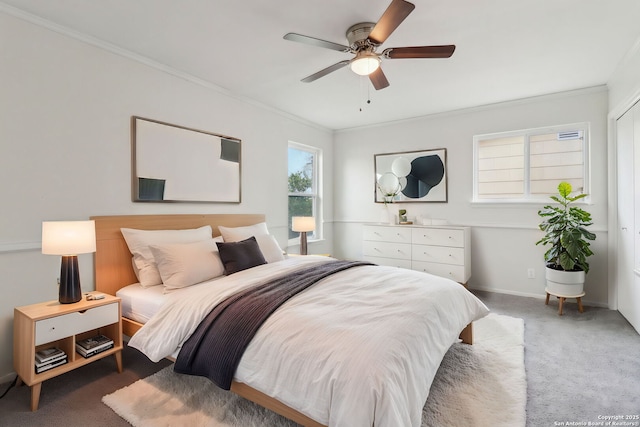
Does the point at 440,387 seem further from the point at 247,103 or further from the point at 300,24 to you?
Answer: the point at 247,103

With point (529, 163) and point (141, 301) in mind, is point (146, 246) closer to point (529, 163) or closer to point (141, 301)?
point (141, 301)

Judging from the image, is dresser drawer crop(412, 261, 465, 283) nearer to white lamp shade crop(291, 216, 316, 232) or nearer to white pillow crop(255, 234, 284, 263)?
white lamp shade crop(291, 216, 316, 232)

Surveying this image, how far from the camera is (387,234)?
4.57 metres

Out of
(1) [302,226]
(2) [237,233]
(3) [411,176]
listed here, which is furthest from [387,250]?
(2) [237,233]

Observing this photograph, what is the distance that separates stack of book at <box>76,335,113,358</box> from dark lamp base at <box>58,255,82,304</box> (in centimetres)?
33

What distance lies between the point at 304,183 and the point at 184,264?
2841 millimetres

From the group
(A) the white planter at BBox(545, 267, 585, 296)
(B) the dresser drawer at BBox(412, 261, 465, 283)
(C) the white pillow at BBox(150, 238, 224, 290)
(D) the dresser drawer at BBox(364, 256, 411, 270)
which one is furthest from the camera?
(D) the dresser drawer at BBox(364, 256, 411, 270)

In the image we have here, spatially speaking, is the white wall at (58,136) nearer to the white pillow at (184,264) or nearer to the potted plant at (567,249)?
the white pillow at (184,264)

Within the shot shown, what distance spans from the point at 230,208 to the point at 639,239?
400 centimetres

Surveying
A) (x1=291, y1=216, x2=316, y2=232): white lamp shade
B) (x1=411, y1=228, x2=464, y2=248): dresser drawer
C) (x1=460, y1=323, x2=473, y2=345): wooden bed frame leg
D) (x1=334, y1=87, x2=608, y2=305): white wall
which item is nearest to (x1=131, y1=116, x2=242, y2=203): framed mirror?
(x1=291, y1=216, x2=316, y2=232): white lamp shade

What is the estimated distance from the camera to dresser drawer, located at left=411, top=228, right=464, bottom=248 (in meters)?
4.02

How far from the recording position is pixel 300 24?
2287mm

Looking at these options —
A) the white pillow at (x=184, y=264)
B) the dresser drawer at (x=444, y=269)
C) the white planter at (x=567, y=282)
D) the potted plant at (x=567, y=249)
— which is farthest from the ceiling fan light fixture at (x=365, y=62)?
the white planter at (x=567, y=282)

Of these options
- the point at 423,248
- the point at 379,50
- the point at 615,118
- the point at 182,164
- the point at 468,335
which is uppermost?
the point at 379,50
